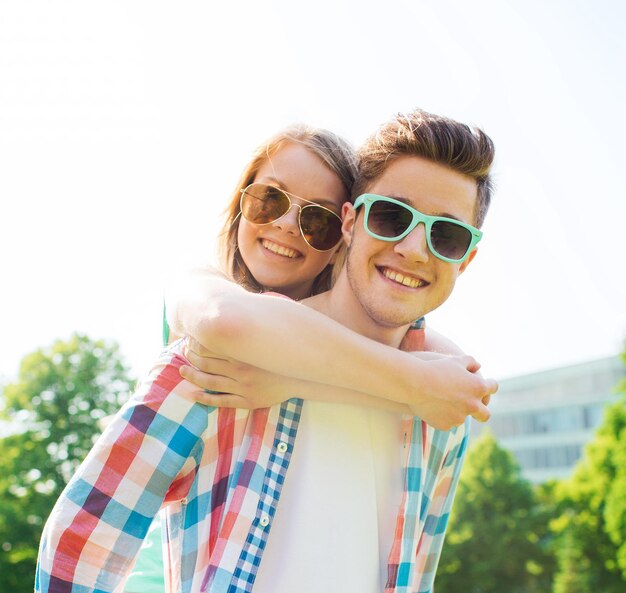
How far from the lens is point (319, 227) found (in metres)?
3.32

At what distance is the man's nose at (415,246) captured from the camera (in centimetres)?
273

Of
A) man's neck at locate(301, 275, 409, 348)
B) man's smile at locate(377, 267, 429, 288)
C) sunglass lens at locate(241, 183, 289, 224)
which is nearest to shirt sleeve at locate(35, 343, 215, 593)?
man's neck at locate(301, 275, 409, 348)

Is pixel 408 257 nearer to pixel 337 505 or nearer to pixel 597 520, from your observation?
pixel 337 505

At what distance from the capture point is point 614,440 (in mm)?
27500

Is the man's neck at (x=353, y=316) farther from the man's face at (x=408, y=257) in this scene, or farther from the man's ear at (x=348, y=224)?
the man's ear at (x=348, y=224)

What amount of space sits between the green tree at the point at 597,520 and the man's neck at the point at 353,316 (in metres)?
25.9

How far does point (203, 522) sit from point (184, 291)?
889 millimetres

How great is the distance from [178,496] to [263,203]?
1479 millimetres

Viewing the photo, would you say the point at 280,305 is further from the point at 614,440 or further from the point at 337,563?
the point at 614,440

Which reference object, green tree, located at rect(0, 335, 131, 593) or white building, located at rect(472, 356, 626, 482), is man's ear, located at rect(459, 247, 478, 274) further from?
white building, located at rect(472, 356, 626, 482)

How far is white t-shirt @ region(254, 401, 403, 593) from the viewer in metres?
2.42

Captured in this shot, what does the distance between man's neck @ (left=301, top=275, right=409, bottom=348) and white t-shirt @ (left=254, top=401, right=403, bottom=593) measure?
311mm

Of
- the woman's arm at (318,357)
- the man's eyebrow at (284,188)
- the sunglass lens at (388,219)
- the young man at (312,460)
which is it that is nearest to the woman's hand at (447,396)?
the woman's arm at (318,357)

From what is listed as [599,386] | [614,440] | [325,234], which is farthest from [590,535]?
[599,386]
